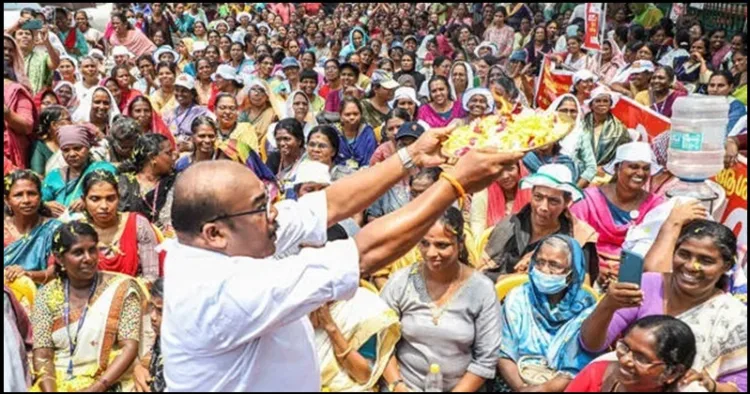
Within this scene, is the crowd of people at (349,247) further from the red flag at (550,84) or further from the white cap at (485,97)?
the red flag at (550,84)

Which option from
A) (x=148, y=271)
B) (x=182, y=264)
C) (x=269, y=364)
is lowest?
(x=148, y=271)

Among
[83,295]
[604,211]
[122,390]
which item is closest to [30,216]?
[83,295]

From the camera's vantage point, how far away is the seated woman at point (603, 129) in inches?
251

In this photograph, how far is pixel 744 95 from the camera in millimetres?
7543

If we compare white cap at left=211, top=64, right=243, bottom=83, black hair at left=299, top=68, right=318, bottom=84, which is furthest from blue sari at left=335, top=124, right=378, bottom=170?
white cap at left=211, top=64, right=243, bottom=83

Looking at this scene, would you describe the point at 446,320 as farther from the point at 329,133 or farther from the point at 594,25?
the point at 594,25

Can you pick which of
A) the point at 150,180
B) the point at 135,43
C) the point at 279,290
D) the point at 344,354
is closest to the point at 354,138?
the point at 150,180

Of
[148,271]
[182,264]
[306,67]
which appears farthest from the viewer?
[306,67]

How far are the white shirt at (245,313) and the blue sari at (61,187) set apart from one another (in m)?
3.37

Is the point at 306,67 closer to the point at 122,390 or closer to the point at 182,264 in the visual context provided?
the point at 122,390

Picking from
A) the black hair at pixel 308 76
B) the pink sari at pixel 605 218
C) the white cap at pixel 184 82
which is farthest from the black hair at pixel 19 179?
the black hair at pixel 308 76

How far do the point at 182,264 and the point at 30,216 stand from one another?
283cm

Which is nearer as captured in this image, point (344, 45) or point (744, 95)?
point (744, 95)

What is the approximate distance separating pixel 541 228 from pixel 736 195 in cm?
A: 157
